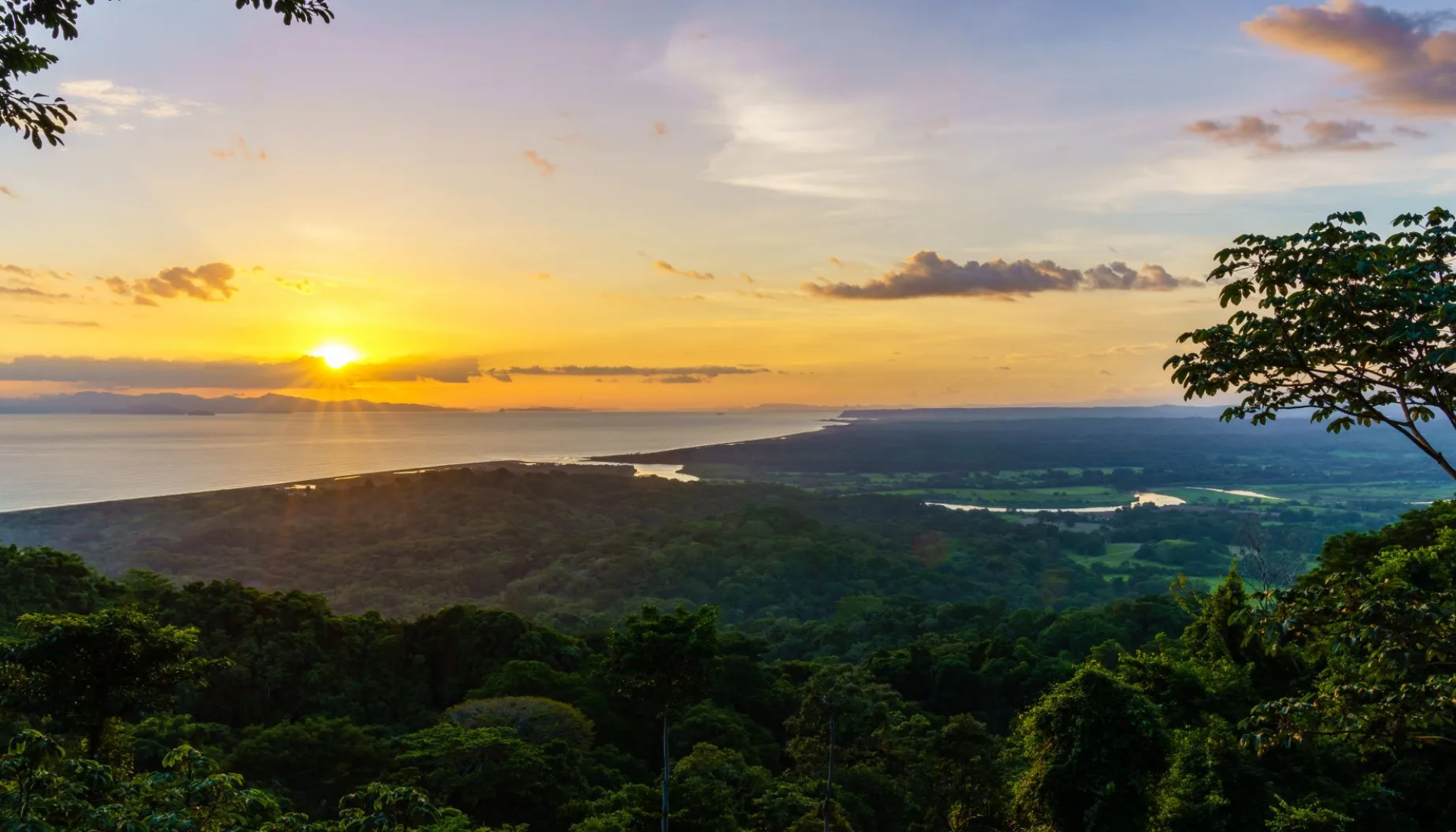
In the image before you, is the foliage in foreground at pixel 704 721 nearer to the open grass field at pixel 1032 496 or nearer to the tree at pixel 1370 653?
the tree at pixel 1370 653

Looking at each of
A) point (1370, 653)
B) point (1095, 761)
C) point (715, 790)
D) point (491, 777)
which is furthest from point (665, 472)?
point (1370, 653)

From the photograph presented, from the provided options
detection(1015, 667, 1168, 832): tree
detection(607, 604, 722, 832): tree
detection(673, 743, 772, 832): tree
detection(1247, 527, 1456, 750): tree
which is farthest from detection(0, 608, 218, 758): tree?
detection(1015, 667, 1168, 832): tree

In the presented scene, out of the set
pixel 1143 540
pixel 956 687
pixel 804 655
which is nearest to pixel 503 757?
pixel 956 687

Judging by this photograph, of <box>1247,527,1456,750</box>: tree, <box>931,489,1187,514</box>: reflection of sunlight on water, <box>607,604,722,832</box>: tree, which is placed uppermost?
<box>1247,527,1456,750</box>: tree

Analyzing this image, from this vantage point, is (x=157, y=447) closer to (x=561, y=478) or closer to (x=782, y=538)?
(x=561, y=478)

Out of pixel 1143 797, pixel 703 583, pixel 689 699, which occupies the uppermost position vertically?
pixel 689 699

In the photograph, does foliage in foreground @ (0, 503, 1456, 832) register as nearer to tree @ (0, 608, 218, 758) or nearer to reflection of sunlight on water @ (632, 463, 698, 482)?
tree @ (0, 608, 218, 758)
